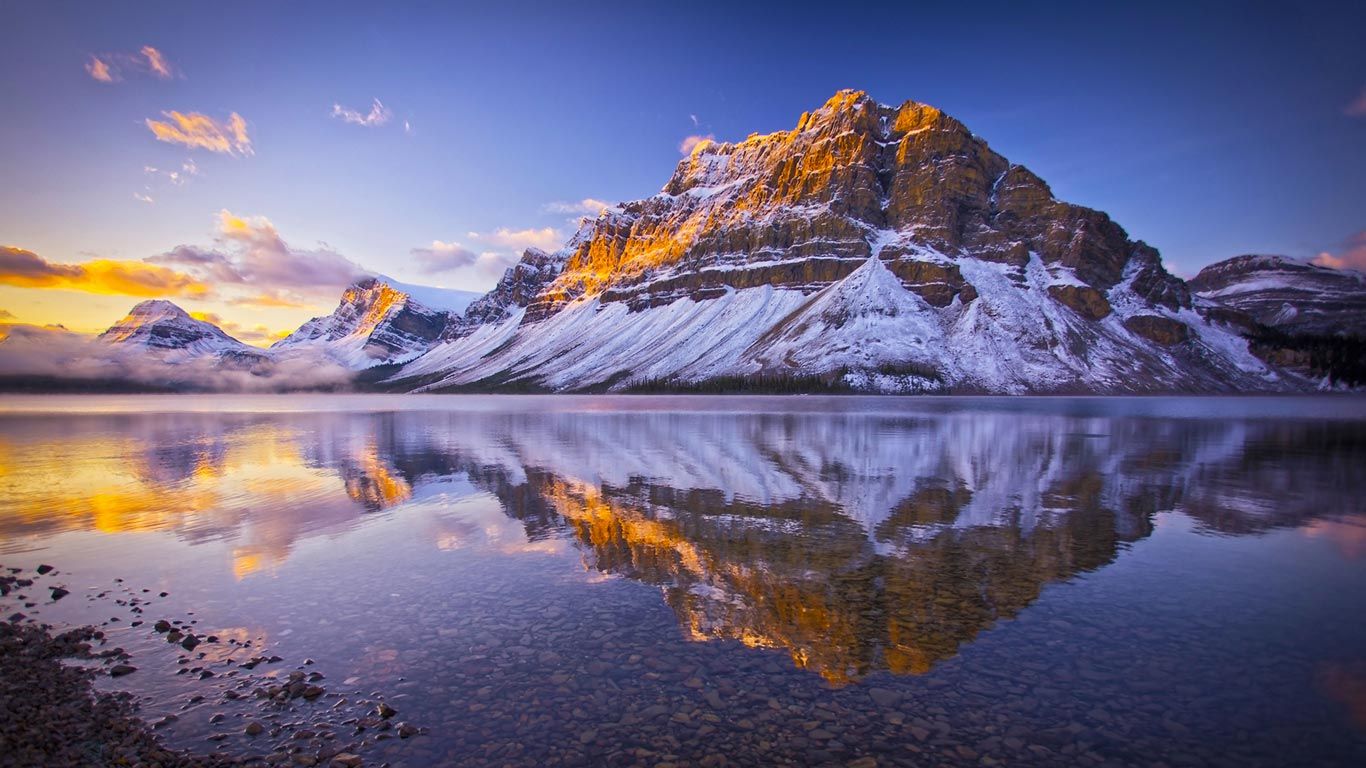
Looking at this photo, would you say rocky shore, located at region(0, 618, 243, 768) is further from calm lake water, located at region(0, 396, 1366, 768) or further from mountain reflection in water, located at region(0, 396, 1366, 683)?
mountain reflection in water, located at region(0, 396, 1366, 683)

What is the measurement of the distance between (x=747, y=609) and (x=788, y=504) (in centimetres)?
1373

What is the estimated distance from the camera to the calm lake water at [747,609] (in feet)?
34.9

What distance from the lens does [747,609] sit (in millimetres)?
16312

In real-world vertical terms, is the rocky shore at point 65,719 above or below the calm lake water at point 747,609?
above

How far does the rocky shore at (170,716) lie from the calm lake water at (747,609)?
0.13 m

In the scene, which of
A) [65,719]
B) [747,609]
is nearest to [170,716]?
[65,719]

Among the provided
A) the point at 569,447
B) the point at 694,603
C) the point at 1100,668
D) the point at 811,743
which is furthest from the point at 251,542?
the point at 569,447

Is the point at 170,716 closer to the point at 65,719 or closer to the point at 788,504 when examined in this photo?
the point at 65,719

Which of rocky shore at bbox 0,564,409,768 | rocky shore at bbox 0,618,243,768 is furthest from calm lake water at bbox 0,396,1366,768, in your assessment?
rocky shore at bbox 0,618,243,768

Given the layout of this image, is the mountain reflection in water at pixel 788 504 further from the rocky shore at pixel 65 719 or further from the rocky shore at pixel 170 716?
the rocky shore at pixel 65 719

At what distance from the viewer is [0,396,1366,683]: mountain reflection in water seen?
54.9 feet

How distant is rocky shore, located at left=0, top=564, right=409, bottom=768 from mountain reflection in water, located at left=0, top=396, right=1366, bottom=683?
6613 mm

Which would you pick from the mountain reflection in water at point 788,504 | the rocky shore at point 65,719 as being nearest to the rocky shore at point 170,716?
the rocky shore at point 65,719

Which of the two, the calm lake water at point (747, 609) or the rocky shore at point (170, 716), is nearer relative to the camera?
the rocky shore at point (170, 716)
